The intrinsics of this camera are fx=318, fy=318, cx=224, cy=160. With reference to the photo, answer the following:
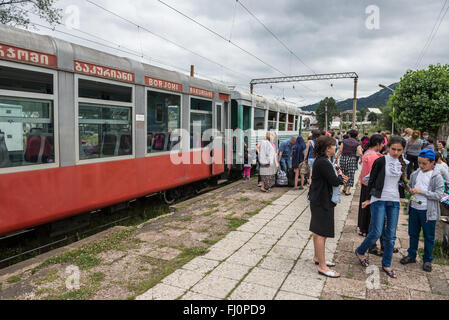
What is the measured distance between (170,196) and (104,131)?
3.03m

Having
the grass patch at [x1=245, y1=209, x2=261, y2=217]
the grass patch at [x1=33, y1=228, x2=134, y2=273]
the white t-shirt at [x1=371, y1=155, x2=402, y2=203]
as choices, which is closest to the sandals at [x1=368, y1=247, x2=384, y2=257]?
the white t-shirt at [x1=371, y1=155, x2=402, y2=203]

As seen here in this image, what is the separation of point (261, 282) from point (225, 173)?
22.0ft

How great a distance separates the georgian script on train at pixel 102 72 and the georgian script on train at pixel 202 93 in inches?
87.2

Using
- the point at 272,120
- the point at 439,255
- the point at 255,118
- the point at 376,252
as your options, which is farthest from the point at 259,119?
the point at 439,255

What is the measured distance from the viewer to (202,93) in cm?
834

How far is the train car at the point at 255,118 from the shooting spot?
10.7 meters

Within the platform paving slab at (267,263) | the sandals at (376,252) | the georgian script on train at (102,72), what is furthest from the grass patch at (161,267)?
the georgian script on train at (102,72)

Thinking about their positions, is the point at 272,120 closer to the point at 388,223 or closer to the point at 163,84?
the point at 163,84

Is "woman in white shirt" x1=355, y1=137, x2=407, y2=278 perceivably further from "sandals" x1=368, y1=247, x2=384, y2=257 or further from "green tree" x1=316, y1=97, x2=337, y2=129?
"green tree" x1=316, y1=97, x2=337, y2=129

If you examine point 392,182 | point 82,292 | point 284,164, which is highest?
point 392,182

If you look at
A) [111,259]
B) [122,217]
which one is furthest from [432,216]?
[122,217]

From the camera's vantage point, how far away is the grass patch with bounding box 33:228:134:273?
13.5 feet

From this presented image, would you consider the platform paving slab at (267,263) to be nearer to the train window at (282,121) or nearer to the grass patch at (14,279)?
the grass patch at (14,279)
